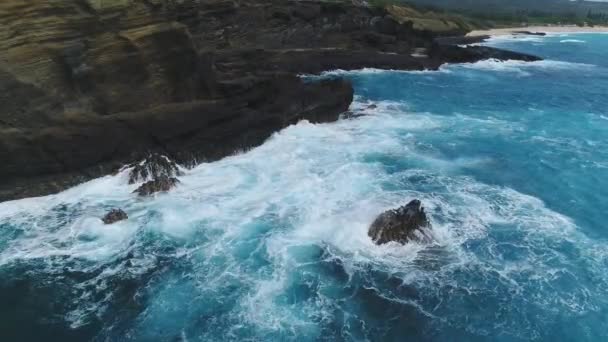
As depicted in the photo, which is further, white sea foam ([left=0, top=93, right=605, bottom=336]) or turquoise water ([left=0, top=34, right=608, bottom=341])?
white sea foam ([left=0, top=93, right=605, bottom=336])

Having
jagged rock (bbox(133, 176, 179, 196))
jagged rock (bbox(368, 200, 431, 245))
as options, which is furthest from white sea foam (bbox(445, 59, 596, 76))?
jagged rock (bbox(133, 176, 179, 196))

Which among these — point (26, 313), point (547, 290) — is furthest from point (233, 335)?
point (547, 290)

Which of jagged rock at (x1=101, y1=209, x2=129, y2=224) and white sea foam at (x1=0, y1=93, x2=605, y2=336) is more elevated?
jagged rock at (x1=101, y1=209, x2=129, y2=224)

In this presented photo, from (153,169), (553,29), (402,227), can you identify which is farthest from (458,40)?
(402,227)

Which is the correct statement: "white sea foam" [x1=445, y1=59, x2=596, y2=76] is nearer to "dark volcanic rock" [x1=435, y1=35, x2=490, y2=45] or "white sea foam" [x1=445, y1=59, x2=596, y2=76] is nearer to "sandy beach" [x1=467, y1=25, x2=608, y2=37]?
"dark volcanic rock" [x1=435, y1=35, x2=490, y2=45]

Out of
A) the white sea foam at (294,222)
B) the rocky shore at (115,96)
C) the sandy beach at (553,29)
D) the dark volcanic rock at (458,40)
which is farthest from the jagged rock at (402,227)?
the sandy beach at (553,29)
